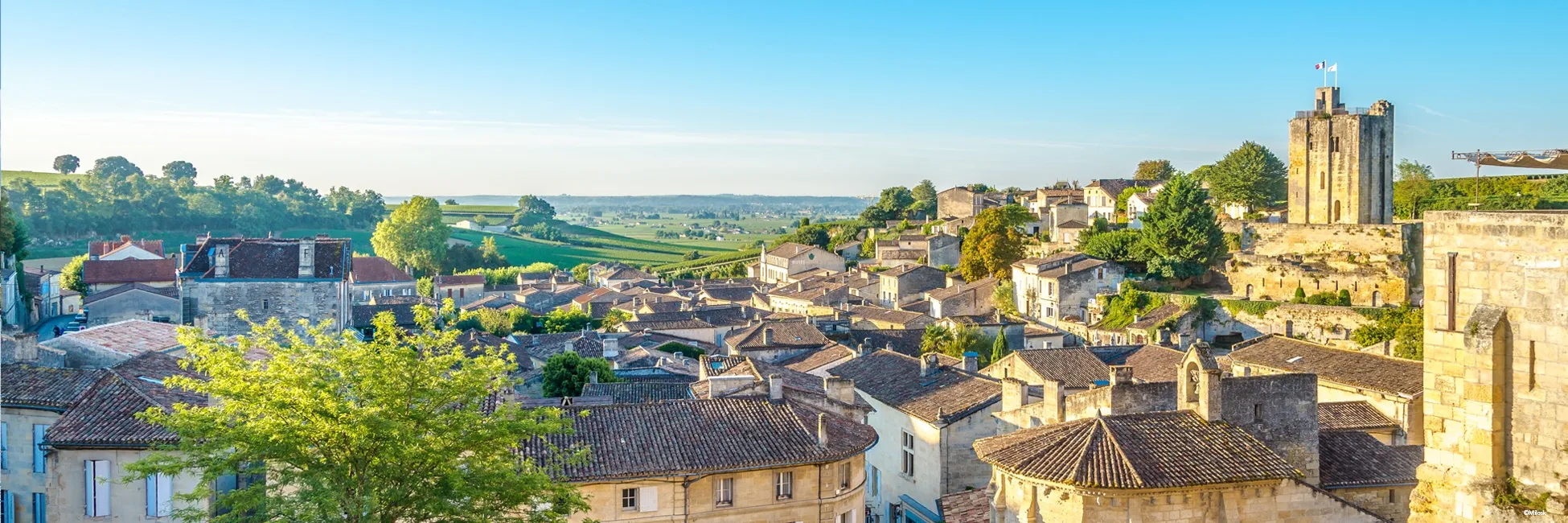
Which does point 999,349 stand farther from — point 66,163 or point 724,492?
point 66,163

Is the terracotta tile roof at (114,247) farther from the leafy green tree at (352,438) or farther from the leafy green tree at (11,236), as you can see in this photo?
the leafy green tree at (352,438)

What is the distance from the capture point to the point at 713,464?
23.6m

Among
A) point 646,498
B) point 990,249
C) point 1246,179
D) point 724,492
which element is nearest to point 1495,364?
point 724,492

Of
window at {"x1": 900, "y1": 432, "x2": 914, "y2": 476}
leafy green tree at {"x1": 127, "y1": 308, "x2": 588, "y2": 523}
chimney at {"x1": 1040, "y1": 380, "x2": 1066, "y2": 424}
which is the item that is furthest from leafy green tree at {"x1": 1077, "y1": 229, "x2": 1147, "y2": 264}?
leafy green tree at {"x1": 127, "y1": 308, "x2": 588, "y2": 523}

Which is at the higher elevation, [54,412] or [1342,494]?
[54,412]

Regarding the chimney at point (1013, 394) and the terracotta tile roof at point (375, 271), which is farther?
the terracotta tile roof at point (375, 271)

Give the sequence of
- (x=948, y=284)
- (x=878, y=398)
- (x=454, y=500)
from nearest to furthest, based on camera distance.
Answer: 1. (x=454, y=500)
2. (x=878, y=398)
3. (x=948, y=284)

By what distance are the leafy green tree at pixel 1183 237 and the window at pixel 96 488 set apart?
165 feet

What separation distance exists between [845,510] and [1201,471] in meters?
7.85

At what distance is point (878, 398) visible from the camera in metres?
35.9

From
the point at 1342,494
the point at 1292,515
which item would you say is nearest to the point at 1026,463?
the point at 1292,515

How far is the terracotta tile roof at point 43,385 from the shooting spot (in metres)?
22.8

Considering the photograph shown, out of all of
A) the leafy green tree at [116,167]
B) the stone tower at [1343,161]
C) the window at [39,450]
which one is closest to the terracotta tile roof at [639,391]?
the window at [39,450]

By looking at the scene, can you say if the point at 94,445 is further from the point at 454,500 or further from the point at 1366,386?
the point at 1366,386
